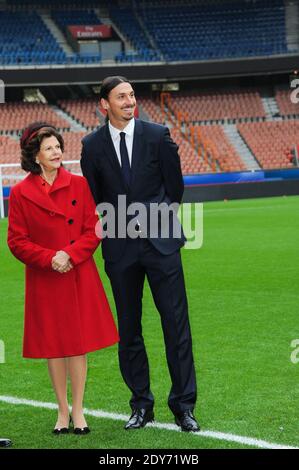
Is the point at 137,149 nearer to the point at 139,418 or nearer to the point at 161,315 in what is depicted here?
the point at 161,315

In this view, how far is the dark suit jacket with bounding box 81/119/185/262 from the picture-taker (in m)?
5.55

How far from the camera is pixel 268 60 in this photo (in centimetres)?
4756

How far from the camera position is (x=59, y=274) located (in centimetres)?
546

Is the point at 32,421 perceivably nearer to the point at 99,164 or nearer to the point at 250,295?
the point at 99,164

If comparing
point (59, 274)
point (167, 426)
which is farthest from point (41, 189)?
point (167, 426)

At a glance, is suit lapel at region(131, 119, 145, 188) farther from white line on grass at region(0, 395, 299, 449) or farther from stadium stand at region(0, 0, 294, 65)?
stadium stand at region(0, 0, 294, 65)

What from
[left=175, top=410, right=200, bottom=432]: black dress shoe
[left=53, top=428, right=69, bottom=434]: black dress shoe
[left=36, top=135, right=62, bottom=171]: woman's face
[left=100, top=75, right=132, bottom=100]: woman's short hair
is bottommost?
[left=53, top=428, right=69, bottom=434]: black dress shoe

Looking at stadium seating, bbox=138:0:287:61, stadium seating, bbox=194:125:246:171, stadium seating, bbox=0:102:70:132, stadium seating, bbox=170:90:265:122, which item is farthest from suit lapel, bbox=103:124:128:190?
stadium seating, bbox=138:0:287:61

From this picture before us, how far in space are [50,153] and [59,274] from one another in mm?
739

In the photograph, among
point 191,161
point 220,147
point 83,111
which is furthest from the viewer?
point 83,111

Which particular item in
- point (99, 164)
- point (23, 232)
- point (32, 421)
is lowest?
point (32, 421)

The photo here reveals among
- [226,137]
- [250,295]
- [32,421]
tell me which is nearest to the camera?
[32,421]

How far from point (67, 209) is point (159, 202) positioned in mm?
578

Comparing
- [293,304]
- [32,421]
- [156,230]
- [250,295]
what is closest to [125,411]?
[32,421]
